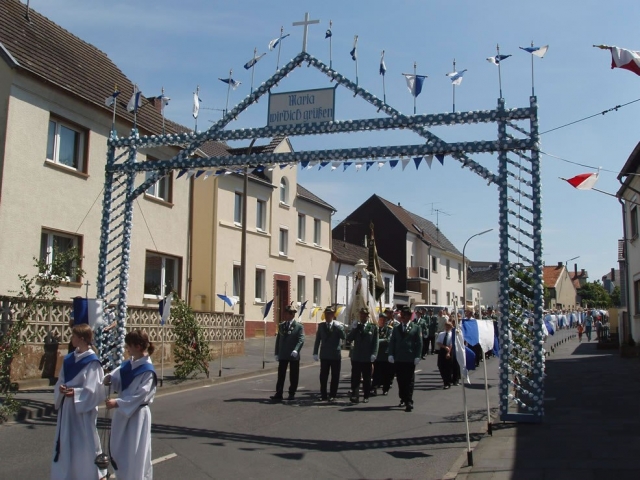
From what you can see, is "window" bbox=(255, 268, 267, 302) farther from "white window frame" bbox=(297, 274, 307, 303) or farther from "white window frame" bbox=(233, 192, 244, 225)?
"white window frame" bbox=(297, 274, 307, 303)

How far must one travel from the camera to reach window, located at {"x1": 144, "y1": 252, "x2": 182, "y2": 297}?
2164cm

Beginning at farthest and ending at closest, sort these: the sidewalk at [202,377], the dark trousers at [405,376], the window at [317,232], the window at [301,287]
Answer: the window at [317,232] → the window at [301,287] → the dark trousers at [405,376] → the sidewalk at [202,377]

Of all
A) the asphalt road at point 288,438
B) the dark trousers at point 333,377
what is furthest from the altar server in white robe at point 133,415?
the dark trousers at point 333,377

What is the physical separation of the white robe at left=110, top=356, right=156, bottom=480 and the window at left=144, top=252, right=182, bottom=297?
15.6 metres

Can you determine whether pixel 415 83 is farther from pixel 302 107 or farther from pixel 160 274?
pixel 160 274

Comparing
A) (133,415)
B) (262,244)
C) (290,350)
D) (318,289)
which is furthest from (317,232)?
(133,415)

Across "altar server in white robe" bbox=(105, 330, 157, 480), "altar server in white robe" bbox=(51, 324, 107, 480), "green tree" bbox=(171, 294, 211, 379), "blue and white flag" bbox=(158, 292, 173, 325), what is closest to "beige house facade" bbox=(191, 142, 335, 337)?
"green tree" bbox=(171, 294, 211, 379)

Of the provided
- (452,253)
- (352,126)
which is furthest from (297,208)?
(452,253)

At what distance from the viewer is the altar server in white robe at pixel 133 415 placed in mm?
6047

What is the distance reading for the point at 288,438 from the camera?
973cm

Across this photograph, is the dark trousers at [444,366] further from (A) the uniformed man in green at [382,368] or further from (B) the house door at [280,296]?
(B) the house door at [280,296]

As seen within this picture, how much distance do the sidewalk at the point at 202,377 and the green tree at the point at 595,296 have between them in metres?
76.3

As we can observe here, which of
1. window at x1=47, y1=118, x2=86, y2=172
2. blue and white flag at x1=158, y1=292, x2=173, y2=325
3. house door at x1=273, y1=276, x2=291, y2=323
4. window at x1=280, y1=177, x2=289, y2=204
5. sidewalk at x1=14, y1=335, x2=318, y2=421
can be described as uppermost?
window at x1=280, y1=177, x2=289, y2=204

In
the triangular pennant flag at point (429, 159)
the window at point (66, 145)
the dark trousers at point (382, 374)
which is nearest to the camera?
the triangular pennant flag at point (429, 159)
